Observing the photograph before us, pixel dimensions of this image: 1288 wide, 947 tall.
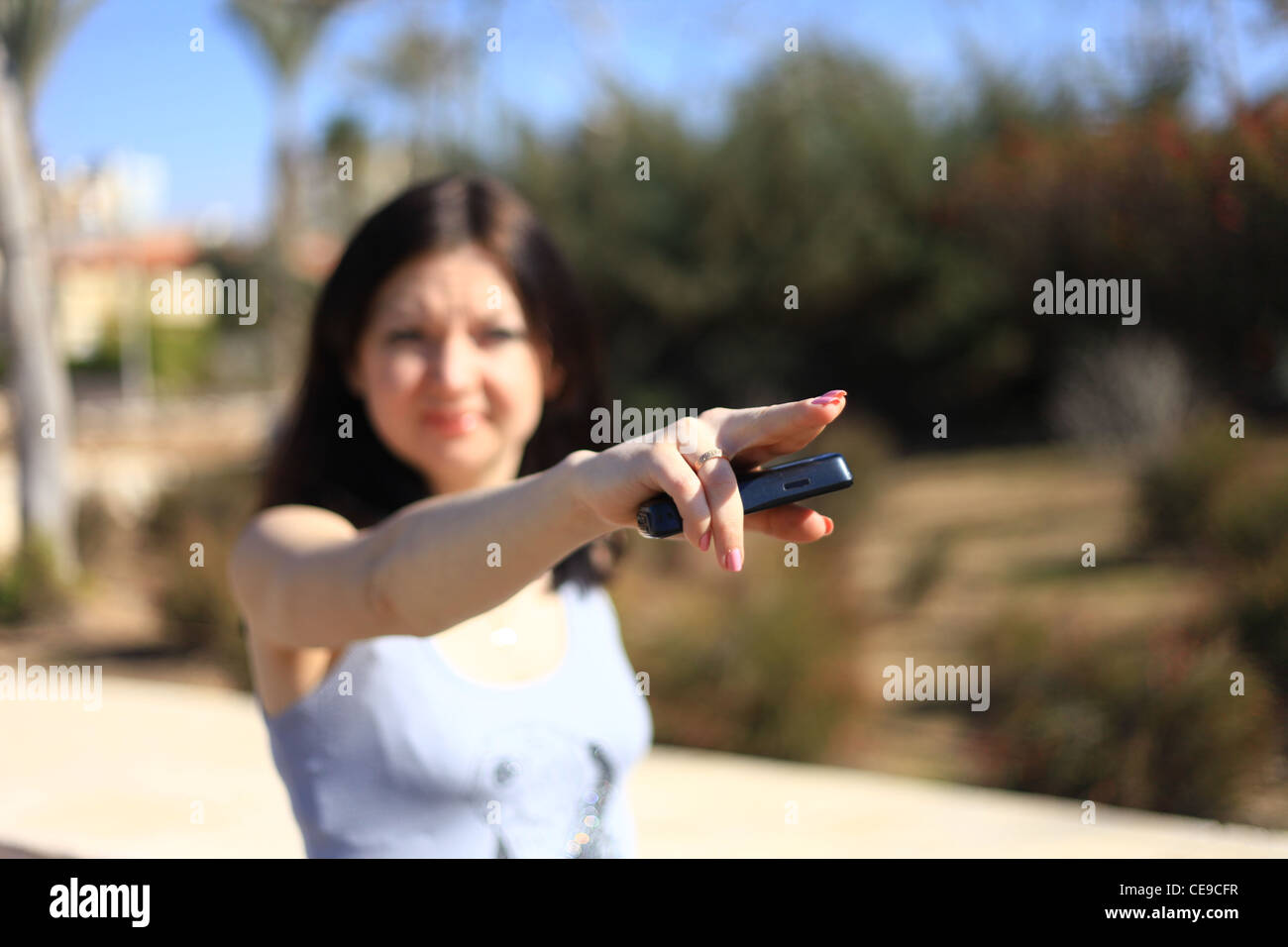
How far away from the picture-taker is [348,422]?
1.98 metres

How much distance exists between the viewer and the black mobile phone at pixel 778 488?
1157mm

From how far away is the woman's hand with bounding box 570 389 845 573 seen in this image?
1134 mm

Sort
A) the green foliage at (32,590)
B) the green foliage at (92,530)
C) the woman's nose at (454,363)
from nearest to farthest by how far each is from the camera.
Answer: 1. the woman's nose at (454,363)
2. the green foliage at (32,590)
3. the green foliage at (92,530)

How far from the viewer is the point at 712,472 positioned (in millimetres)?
1159

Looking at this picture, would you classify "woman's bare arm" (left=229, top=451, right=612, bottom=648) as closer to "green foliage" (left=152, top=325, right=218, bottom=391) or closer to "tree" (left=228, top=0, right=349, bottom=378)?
"tree" (left=228, top=0, right=349, bottom=378)

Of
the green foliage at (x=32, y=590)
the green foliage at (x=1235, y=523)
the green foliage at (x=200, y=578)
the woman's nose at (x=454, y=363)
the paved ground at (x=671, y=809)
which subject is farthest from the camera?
the green foliage at (x=32, y=590)

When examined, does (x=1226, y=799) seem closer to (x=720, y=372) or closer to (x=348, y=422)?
(x=348, y=422)

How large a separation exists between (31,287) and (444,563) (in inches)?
343

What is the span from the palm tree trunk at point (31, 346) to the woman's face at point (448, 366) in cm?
782

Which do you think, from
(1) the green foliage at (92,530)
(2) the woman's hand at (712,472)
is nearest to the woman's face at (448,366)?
(2) the woman's hand at (712,472)

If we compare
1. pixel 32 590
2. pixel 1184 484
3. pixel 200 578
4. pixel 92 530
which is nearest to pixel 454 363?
pixel 200 578

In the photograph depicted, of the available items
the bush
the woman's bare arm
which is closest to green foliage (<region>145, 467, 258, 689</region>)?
the woman's bare arm

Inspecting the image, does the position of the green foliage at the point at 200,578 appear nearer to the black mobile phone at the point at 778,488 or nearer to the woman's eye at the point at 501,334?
Result: the woman's eye at the point at 501,334

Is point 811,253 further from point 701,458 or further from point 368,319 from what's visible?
point 701,458
